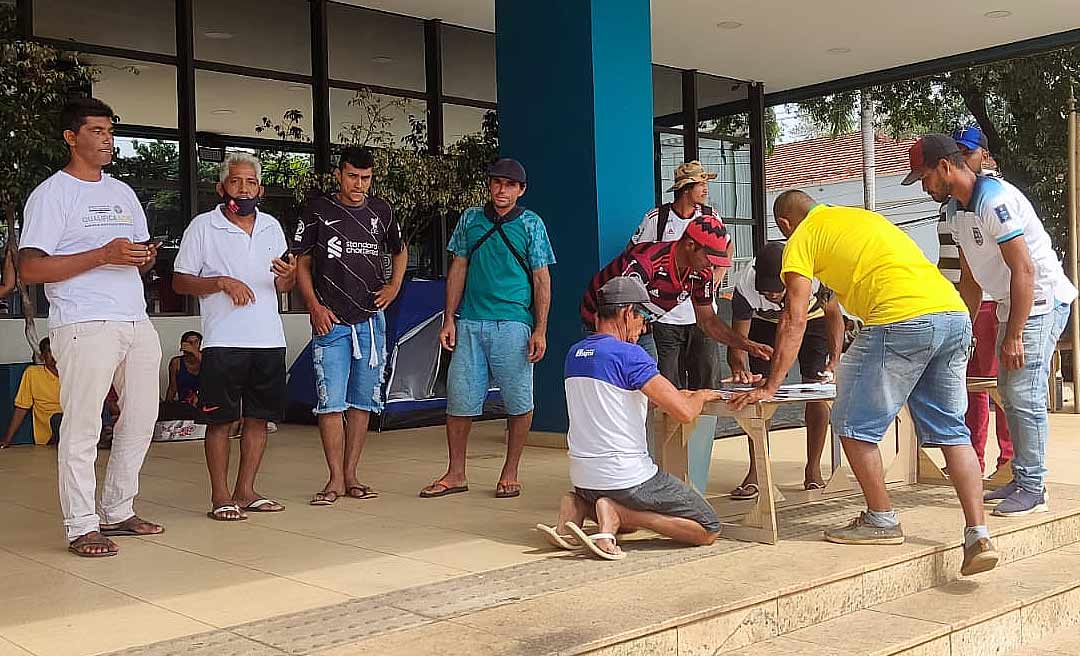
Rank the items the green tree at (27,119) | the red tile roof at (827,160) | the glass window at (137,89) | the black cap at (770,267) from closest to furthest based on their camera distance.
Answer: the black cap at (770,267)
the green tree at (27,119)
the glass window at (137,89)
the red tile roof at (827,160)

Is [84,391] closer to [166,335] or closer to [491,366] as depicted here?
[491,366]

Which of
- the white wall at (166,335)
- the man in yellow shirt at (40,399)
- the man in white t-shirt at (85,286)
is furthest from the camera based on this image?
the white wall at (166,335)

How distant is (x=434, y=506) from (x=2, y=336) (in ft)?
15.7

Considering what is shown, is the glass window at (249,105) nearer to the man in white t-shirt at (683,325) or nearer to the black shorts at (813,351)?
the man in white t-shirt at (683,325)

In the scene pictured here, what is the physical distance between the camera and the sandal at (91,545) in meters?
4.06

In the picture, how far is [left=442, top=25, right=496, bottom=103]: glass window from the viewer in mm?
10547

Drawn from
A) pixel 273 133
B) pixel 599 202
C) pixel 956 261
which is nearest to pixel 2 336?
pixel 273 133

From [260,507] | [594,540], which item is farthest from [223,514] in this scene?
[594,540]

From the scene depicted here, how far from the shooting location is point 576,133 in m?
6.73

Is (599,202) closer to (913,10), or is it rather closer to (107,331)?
(107,331)

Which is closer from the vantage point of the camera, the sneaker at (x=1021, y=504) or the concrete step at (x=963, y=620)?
the concrete step at (x=963, y=620)

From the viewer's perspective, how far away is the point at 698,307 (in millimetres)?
4758

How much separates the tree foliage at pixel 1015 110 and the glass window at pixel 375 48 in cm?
564

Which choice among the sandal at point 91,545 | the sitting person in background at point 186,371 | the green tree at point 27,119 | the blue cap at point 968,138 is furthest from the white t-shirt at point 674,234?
the green tree at point 27,119
